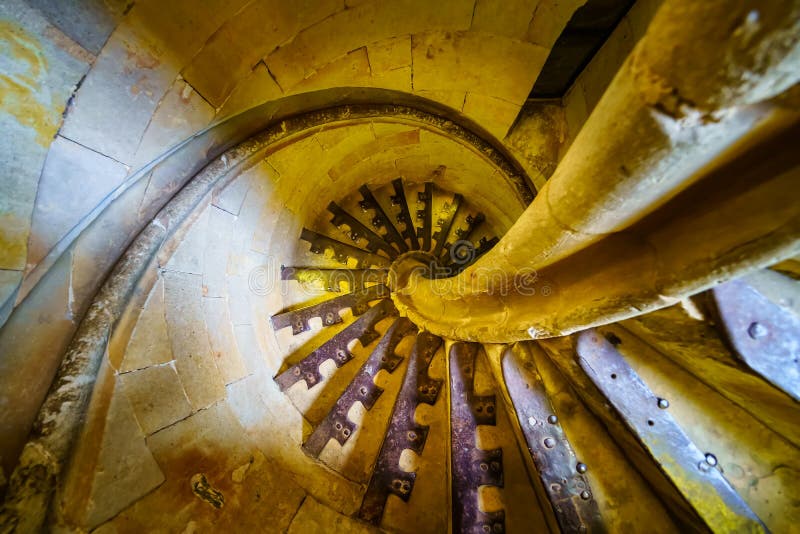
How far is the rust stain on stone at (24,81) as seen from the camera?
1076mm

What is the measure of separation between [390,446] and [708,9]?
9.15ft

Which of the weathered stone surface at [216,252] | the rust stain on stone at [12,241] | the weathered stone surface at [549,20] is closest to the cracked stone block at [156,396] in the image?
the weathered stone surface at [216,252]

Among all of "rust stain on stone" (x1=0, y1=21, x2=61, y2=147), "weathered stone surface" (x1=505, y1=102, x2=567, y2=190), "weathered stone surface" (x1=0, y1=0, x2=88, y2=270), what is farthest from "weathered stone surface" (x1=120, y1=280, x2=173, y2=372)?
"weathered stone surface" (x1=505, y1=102, x2=567, y2=190)

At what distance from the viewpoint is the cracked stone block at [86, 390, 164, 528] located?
1.46m

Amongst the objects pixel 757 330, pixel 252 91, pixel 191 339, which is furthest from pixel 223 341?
pixel 757 330

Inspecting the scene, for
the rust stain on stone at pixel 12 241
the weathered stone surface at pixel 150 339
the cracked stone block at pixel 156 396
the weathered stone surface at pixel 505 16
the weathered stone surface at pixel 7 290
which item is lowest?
the cracked stone block at pixel 156 396

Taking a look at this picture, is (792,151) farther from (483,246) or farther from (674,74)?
(483,246)

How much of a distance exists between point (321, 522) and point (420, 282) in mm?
Result: 2029

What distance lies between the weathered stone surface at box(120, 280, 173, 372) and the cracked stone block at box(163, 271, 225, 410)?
0.04 meters

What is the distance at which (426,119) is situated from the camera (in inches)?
97.8

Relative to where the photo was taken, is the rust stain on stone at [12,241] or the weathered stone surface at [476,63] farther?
the weathered stone surface at [476,63]

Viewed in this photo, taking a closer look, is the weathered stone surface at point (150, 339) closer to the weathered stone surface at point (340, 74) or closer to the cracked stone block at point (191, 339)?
the cracked stone block at point (191, 339)

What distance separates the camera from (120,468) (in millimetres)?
1535

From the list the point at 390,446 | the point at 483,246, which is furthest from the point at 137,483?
the point at 483,246
